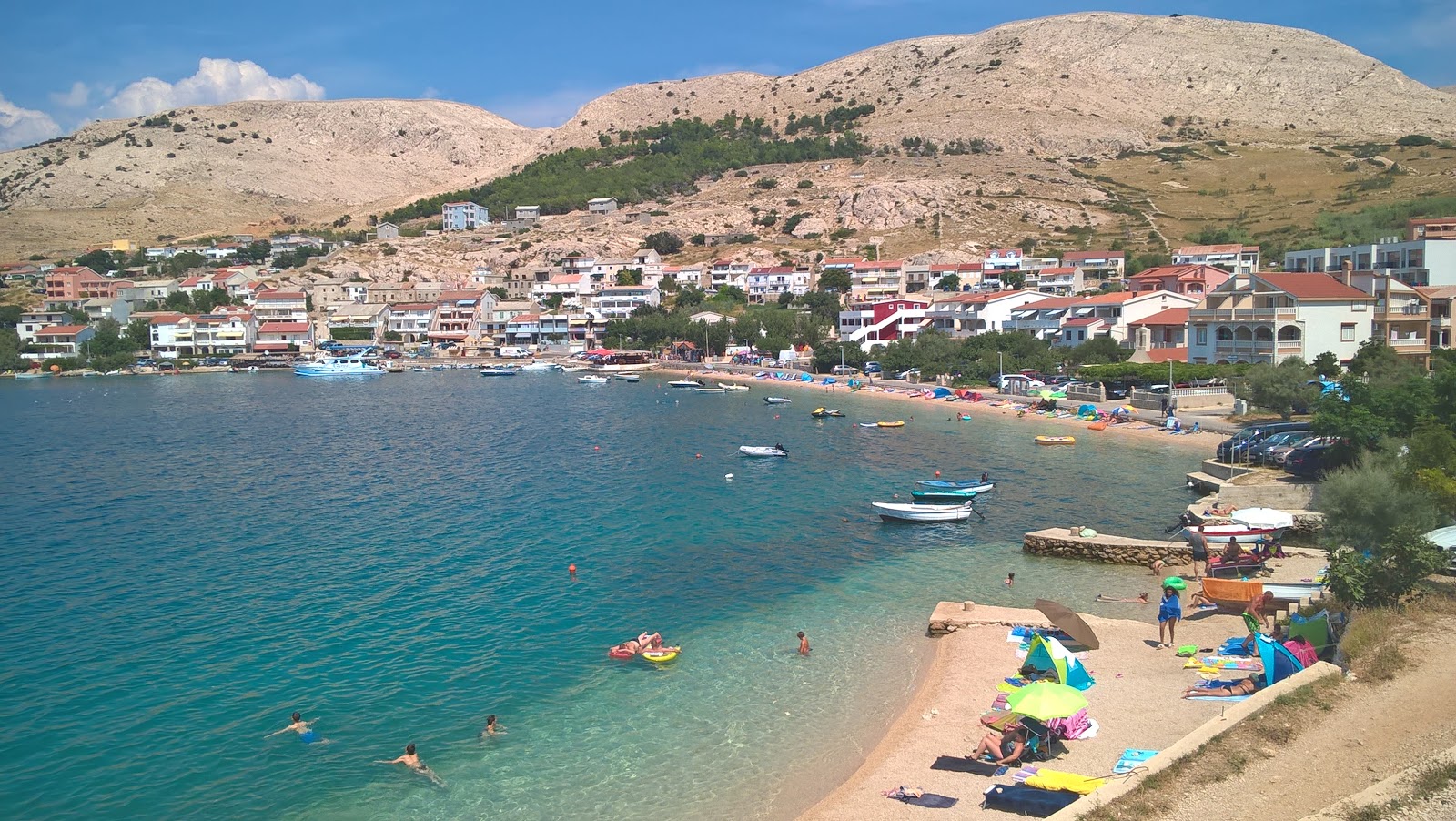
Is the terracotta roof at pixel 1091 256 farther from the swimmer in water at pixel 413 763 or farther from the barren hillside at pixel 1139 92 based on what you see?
the swimmer in water at pixel 413 763

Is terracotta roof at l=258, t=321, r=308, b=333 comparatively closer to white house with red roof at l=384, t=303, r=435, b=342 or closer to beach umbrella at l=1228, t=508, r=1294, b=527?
white house with red roof at l=384, t=303, r=435, b=342

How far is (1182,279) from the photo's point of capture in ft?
222

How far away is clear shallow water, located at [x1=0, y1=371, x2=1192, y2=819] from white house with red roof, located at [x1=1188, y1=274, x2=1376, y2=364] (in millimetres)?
14334

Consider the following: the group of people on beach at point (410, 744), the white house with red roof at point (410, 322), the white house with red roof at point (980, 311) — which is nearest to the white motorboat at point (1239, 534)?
the group of people on beach at point (410, 744)

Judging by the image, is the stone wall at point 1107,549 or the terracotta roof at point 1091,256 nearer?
the stone wall at point 1107,549

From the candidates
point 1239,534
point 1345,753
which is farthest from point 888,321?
point 1345,753

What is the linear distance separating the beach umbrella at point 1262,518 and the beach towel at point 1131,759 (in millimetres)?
14847

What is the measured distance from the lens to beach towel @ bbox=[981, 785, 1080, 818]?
12.8m

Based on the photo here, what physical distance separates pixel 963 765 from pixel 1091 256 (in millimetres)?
88275

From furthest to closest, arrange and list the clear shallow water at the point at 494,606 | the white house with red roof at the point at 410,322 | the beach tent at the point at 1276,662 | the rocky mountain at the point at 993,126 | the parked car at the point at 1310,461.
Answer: the rocky mountain at the point at 993,126 → the white house with red roof at the point at 410,322 → the parked car at the point at 1310,461 → the clear shallow water at the point at 494,606 → the beach tent at the point at 1276,662

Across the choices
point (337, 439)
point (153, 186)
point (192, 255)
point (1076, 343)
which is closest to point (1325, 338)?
point (1076, 343)

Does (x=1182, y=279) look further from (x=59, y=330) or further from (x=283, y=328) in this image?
(x=59, y=330)

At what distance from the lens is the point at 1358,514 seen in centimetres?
1988

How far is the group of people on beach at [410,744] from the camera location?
15.8 meters
